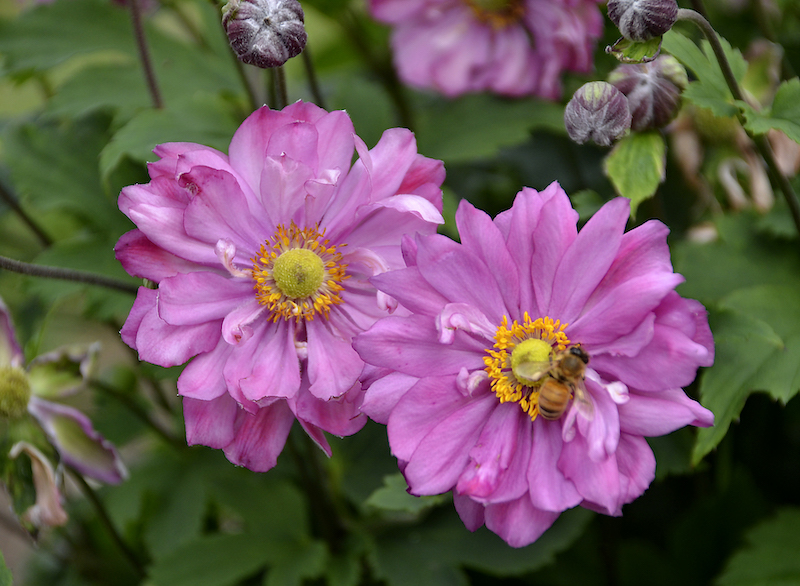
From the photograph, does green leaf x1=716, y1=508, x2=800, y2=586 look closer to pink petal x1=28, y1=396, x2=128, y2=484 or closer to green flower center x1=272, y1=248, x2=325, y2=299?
green flower center x1=272, y1=248, x2=325, y2=299

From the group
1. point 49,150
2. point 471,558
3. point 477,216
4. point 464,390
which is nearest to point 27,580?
point 49,150

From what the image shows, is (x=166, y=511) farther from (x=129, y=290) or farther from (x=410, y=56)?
(x=410, y=56)

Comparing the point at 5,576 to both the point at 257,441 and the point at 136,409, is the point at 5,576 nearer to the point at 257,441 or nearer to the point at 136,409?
the point at 257,441

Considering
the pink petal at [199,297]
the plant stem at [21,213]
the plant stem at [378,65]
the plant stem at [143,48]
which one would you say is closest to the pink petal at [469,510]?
the pink petal at [199,297]

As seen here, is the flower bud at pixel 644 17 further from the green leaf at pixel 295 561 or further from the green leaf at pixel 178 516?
the green leaf at pixel 178 516

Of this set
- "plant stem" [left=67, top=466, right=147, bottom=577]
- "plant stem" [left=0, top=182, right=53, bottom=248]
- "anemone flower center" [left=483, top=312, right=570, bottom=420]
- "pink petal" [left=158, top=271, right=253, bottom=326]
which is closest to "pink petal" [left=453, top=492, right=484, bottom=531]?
"anemone flower center" [left=483, top=312, right=570, bottom=420]
